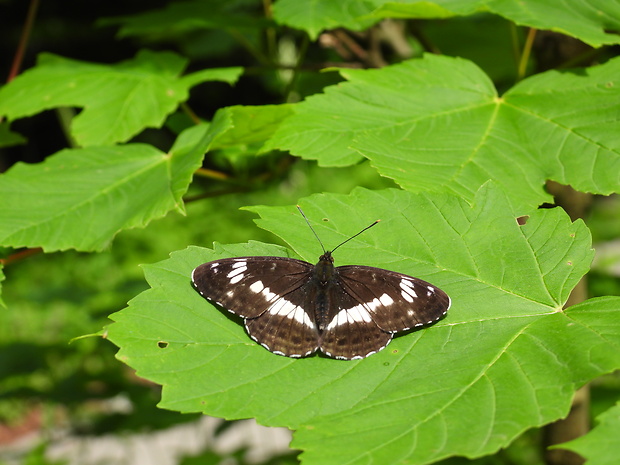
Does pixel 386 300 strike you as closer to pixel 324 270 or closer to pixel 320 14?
pixel 324 270

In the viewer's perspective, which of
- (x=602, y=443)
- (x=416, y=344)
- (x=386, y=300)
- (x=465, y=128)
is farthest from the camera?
(x=465, y=128)

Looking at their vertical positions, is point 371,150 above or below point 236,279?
above

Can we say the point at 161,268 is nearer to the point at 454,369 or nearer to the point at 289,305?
the point at 289,305

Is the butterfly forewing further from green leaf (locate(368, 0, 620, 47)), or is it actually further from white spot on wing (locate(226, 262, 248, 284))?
green leaf (locate(368, 0, 620, 47))

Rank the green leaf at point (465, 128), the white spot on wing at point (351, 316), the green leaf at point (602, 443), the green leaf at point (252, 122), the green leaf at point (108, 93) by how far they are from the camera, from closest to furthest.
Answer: the green leaf at point (602, 443) < the white spot on wing at point (351, 316) < the green leaf at point (465, 128) < the green leaf at point (252, 122) < the green leaf at point (108, 93)

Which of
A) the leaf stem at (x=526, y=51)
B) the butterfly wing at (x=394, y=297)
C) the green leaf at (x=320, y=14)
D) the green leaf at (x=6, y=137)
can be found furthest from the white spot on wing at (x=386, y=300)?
the green leaf at (x=6, y=137)

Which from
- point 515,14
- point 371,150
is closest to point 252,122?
point 371,150

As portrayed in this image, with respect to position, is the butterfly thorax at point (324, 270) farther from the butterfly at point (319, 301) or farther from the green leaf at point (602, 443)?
the green leaf at point (602, 443)
